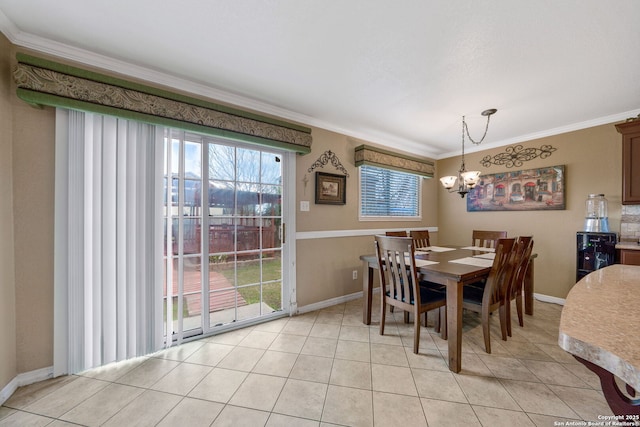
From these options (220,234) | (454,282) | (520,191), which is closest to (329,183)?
(220,234)

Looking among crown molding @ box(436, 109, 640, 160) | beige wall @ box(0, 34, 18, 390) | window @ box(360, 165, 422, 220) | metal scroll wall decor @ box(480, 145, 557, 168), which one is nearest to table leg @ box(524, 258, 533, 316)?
metal scroll wall decor @ box(480, 145, 557, 168)

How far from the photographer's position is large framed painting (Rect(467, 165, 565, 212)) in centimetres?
324

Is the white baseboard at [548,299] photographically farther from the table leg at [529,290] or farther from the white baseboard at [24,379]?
the white baseboard at [24,379]

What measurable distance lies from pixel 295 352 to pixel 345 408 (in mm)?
713

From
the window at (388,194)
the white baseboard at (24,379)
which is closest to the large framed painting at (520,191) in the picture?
the window at (388,194)

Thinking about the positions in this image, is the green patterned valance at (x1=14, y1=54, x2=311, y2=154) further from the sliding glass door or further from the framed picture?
the framed picture

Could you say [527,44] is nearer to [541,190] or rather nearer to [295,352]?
[541,190]

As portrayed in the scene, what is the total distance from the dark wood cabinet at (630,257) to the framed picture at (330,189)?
9.40 feet

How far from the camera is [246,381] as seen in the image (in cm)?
174

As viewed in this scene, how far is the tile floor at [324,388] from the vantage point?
1422 millimetres

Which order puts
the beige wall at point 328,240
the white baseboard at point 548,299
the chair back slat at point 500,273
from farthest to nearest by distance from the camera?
the white baseboard at point 548,299
the beige wall at point 328,240
the chair back slat at point 500,273

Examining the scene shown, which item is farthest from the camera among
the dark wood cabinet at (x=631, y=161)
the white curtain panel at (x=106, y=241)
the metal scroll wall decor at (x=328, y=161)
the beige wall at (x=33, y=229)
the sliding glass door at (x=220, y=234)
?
the metal scroll wall decor at (x=328, y=161)

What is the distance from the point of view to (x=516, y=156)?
3602mm

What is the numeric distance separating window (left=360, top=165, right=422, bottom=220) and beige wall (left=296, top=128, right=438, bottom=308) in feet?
0.66
